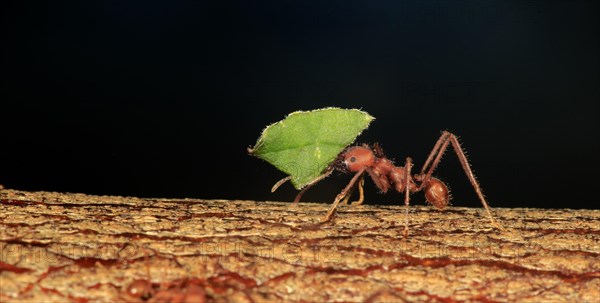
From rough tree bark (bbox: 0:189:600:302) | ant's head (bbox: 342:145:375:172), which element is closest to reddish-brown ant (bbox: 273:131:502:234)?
ant's head (bbox: 342:145:375:172)

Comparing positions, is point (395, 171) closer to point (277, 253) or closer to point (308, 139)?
point (308, 139)

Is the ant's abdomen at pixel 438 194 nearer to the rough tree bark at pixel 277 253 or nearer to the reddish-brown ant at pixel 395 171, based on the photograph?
the reddish-brown ant at pixel 395 171

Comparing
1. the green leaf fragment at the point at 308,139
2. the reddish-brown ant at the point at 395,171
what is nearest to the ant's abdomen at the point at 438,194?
the reddish-brown ant at the point at 395,171

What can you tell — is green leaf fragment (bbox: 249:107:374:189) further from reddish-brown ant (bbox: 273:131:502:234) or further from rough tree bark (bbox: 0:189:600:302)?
rough tree bark (bbox: 0:189:600:302)

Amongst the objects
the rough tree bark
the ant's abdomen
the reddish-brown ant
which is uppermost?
the reddish-brown ant

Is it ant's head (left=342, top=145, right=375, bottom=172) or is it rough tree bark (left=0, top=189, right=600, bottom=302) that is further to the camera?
ant's head (left=342, top=145, right=375, bottom=172)

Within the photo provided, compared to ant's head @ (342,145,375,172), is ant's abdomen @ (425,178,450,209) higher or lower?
lower

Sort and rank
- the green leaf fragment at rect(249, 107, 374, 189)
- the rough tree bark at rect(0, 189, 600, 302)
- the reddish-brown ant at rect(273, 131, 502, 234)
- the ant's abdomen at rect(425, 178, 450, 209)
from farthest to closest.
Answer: the ant's abdomen at rect(425, 178, 450, 209), the reddish-brown ant at rect(273, 131, 502, 234), the green leaf fragment at rect(249, 107, 374, 189), the rough tree bark at rect(0, 189, 600, 302)

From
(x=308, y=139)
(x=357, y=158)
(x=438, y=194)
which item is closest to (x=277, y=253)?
(x=308, y=139)
